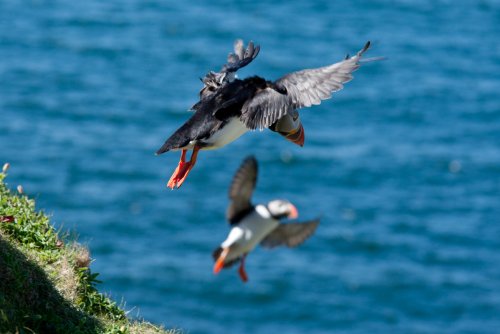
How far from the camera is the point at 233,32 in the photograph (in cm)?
3969

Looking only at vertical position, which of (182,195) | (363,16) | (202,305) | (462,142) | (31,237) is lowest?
(31,237)

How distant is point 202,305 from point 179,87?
10623 millimetres

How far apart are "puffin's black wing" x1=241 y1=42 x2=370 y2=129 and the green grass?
A: 2032 mm

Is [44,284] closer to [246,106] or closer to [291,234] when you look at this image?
[246,106]

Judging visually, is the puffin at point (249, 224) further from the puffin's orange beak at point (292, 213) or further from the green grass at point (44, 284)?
the green grass at point (44, 284)

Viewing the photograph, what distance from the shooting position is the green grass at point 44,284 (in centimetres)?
852

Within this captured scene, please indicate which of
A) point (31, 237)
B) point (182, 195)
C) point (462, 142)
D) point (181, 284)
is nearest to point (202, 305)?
point (181, 284)

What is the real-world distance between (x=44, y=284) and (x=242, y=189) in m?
2.37

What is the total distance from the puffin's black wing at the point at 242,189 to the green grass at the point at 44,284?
6.46ft

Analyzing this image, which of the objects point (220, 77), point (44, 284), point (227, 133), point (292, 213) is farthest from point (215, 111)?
point (44, 284)

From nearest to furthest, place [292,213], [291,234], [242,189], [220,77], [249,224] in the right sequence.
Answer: [292,213] → [249,224] → [242,189] → [291,234] → [220,77]

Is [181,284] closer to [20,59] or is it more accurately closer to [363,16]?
[20,59]

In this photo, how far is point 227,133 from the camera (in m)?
8.52

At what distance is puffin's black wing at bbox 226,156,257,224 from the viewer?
7109 mm
